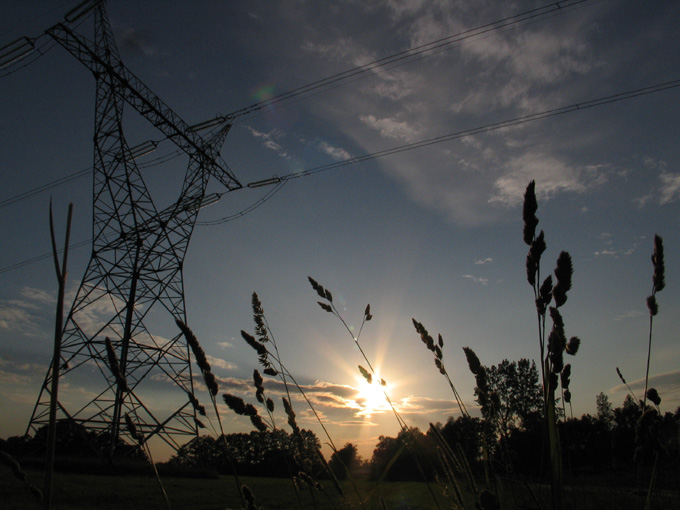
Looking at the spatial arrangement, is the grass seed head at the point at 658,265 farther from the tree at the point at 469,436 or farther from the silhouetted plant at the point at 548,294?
the tree at the point at 469,436

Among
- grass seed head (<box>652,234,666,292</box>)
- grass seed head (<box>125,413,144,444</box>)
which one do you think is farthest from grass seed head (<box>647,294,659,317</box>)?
grass seed head (<box>125,413,144,444</box>)

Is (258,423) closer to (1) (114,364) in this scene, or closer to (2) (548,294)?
(1) (114,364)

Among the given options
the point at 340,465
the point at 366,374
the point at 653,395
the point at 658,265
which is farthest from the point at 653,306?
the point at 340,465

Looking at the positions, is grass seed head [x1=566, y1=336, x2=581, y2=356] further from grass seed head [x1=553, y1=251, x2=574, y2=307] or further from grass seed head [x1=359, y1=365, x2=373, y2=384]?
grass seed head [x1=359, y1=365, x2=373, y2=384]

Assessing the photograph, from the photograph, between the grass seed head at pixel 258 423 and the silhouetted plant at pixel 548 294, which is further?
the grass seed head at pixel 258 423

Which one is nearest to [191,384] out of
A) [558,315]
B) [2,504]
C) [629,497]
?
[2,504]

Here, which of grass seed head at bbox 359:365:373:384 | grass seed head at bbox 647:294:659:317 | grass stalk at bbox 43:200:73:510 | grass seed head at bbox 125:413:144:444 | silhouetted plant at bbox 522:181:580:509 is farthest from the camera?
grass seed head at bbox 359:365:373:384

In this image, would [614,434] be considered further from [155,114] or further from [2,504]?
[155,114]

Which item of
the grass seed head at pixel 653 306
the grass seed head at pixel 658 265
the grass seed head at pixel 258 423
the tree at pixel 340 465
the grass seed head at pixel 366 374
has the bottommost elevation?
the tree at pixel 340 465

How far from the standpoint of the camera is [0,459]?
1.21 meters

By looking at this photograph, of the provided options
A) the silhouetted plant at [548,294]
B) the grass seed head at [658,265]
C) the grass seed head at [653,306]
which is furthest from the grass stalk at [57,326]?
the grass seed head at [653,306]

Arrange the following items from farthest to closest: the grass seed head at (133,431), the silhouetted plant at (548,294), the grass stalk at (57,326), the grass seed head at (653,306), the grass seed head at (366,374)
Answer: the grass seed head at (366,374)
the grass seed head at (653,306)
the grass seed head at (133,431)
the silhouetted plant at (548,294)
the grass stalk at (57,326)

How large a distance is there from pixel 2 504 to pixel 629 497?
1034cm

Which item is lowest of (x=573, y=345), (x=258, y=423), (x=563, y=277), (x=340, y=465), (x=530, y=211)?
(x=340, y=465)
